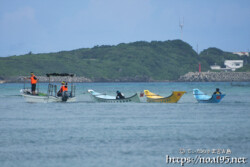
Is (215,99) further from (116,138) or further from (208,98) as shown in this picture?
(116,138)

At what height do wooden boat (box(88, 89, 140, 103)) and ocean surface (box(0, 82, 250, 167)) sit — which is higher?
wooden boat (box(88, 89, 140, 103))

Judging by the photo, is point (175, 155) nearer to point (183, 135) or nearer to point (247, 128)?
point (183, 135)

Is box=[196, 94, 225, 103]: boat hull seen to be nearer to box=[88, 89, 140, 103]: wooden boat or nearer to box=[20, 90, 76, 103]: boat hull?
box=[88, 89, 140, 103]: wooden boat

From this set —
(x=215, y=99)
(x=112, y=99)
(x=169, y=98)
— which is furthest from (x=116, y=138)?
(x=169, y=98)

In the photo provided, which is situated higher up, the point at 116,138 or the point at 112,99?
the point at 112,99

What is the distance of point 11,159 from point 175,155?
7.85 metres

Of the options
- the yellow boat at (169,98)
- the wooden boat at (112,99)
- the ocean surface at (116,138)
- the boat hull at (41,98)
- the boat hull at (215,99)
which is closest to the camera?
the ocean surface at (116,138)

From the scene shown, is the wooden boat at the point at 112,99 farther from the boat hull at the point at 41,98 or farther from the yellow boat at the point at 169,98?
the boat hull at the point at 41,98

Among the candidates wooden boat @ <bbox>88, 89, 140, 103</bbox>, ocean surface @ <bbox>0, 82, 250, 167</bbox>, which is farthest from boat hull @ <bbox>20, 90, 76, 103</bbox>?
ocean surface @ <bbox>0, 82, 250, 167</bbox>

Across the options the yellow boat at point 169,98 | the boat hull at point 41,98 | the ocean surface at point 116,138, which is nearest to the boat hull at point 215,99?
the yellow boat at point 169,98

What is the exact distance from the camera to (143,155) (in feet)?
76.1

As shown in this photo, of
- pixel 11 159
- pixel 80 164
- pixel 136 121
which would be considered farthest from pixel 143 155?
pixel 136 121

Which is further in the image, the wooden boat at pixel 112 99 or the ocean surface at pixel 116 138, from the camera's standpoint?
the wooden boat at pixel 112 99

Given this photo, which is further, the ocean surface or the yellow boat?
the yellow boat
